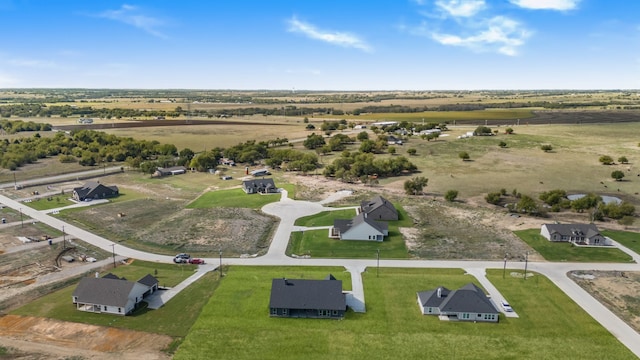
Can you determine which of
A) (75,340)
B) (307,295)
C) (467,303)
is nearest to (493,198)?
(467,303)

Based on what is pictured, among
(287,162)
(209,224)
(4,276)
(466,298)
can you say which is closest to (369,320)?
(466,298)

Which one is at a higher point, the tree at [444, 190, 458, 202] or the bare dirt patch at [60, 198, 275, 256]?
the tree at [444, 190, 458, 202]

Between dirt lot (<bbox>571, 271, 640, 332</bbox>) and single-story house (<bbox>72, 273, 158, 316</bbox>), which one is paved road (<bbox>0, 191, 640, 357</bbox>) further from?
single-story house (<bbox>72, 273, 158, 316</bbox>)

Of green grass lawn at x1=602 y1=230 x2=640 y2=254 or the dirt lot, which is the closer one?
the dirt lot

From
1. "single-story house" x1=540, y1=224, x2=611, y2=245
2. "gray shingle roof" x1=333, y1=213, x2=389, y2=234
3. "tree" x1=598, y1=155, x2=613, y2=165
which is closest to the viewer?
"single-story house" x1=540, y1=224, x2=611, y2=245

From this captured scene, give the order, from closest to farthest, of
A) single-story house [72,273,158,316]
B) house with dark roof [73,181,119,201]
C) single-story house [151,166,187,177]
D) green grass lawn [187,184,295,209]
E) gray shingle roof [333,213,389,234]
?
single-story house [72,273,158,316], gray shingle roof [333,213,389,234], green grass lawn [187,184,295,209], house with dark roof [73,181,119,201], single-story house [151,166,187,177]

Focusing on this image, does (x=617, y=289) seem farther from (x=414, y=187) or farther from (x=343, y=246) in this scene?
(x=414, y=187)

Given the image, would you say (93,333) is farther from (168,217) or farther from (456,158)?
(456,158)

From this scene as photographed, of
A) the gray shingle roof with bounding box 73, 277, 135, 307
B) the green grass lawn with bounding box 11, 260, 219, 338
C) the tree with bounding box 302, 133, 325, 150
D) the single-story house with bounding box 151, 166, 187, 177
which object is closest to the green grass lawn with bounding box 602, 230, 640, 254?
the green grass lawn with bounding box 11, 260, 219, 338

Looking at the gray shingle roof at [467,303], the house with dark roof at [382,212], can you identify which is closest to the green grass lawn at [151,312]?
the gray shingle roof at [467,303]
